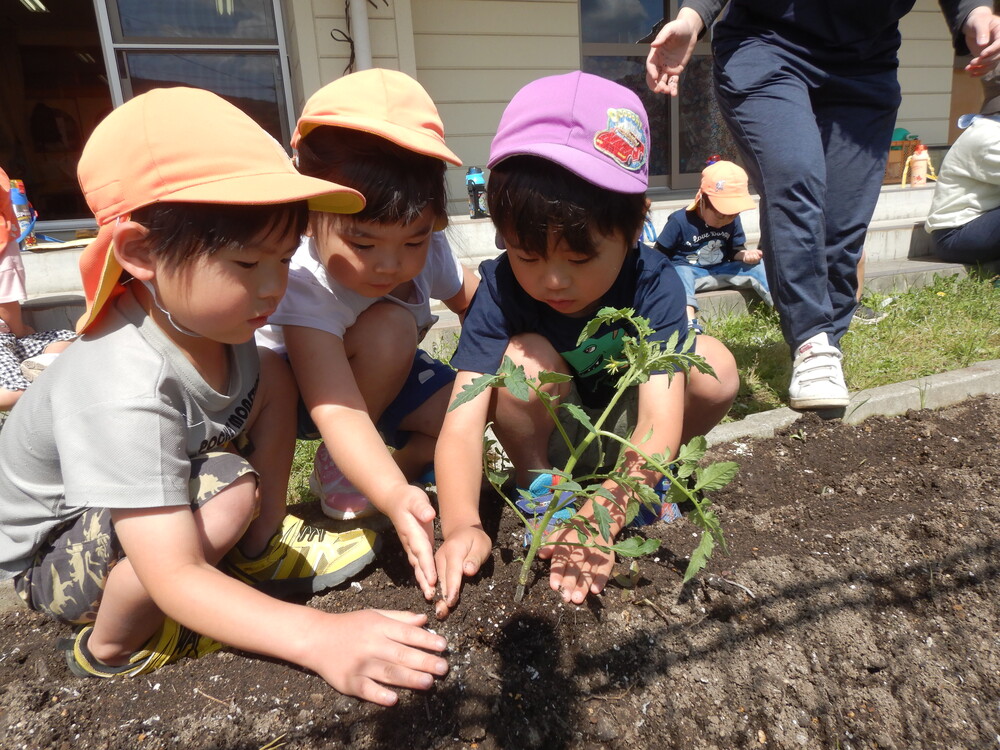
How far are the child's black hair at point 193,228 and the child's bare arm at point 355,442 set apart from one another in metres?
0.48

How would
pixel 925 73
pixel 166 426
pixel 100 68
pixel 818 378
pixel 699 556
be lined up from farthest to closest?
pixel 925 73 < pixel 100 68 < pixel 818 378 < pixel 166 426 < pixel 699 556

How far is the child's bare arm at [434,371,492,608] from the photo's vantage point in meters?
1.36

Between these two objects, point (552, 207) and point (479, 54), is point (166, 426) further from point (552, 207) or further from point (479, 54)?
point (479, 54)

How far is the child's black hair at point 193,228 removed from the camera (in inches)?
48.0

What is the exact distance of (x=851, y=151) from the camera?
2600 mm

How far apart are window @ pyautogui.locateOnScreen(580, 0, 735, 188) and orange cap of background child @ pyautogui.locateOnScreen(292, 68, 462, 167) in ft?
20.2

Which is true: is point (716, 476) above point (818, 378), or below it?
above

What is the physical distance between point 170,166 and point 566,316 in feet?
3.54

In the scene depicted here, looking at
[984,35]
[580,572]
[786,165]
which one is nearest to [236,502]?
[580,572]

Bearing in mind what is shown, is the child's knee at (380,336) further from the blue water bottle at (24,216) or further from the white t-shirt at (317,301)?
the blue water bottle at (24,216)

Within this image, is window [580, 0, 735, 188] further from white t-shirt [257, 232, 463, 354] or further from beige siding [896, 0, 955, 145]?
white t-shirt [257, 232, 463, 354]

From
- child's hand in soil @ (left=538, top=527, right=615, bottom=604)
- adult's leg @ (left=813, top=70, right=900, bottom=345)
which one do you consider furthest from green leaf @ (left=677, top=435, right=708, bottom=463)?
adult's leg @ (left=813, top=70, right=900, bottom=345)

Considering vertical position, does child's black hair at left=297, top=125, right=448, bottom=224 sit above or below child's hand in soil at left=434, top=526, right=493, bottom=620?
above

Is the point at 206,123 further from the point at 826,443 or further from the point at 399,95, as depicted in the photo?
the point at 826,443
